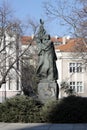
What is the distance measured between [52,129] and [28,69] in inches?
1734

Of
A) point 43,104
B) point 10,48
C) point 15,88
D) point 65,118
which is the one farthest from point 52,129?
point 15,88

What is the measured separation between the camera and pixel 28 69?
59.8 metres

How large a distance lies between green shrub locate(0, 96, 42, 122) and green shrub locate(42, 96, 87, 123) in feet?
1.49

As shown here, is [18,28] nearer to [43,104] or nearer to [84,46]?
[84,46]

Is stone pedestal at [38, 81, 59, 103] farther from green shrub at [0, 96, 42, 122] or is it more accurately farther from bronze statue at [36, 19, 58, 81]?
green shrub at [0, 96, 42, 122]

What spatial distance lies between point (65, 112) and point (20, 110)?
2007 millimetres

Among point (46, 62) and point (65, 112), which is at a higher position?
point (46, 62)

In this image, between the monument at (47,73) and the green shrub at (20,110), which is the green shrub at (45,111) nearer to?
the green shrub at (20,110)

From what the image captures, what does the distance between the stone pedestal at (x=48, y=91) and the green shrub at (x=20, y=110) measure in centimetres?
182

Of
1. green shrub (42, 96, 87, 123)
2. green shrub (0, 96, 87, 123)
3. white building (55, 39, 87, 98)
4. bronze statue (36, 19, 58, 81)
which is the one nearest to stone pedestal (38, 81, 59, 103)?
bronze statue (36, 19, 58, 81)

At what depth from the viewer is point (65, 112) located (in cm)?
1850

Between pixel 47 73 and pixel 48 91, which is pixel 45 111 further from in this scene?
pixel 47 73

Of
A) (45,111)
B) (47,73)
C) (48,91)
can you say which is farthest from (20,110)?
(47,73)

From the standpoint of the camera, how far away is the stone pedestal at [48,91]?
68.8 feet
